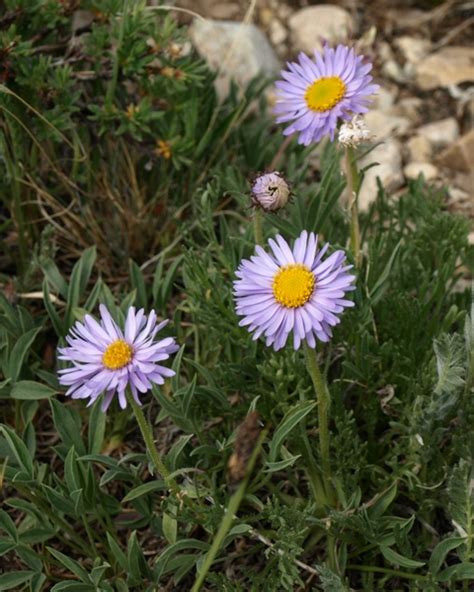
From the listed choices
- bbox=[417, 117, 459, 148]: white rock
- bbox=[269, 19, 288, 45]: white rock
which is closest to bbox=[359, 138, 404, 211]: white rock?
bbox=[417, 117, 459, 148]: white rock

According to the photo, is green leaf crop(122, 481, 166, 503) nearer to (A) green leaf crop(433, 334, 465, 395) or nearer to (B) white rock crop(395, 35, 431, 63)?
(A) green leaf crop(433, 334, 465, 395)

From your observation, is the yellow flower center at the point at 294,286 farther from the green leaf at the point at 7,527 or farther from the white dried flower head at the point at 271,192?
the green leaf at the point at 7,527

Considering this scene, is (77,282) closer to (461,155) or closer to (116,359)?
(116,359)

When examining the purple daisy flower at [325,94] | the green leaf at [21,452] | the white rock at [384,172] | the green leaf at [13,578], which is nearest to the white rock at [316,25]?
the white rock at [384,172]

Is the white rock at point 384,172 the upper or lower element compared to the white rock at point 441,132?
lower

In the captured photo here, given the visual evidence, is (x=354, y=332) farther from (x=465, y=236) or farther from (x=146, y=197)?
(x=146, y=197)

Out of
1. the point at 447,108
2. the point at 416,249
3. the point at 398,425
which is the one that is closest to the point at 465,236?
the point at 416,249
